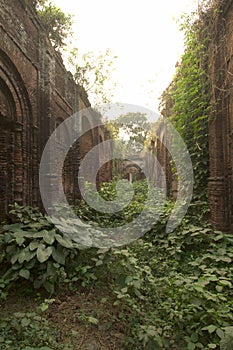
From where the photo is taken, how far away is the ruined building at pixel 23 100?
19.6ft

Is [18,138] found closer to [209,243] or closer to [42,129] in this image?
[42,129]

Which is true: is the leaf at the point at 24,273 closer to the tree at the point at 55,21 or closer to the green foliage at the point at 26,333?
the green foliage at the point at 26,333

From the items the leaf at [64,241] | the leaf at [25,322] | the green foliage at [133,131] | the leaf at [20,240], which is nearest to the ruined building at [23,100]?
the leaf at [20,240]

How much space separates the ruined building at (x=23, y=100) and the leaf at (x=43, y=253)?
2.34 metres

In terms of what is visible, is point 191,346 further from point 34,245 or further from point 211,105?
point 211,105

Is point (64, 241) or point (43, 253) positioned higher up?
point (64, 241)

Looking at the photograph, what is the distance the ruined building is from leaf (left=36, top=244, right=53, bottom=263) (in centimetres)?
234

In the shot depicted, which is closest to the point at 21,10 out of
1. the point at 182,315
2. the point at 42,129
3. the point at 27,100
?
the point at 27,100

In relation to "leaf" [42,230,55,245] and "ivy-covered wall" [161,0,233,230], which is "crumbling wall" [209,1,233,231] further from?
"leaf" [42,230,55,245]

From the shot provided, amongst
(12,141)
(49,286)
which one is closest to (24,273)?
(49,286)

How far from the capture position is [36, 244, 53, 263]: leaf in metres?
3.78

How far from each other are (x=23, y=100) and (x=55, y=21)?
6.19 m

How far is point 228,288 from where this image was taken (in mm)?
3969

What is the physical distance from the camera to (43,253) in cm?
388
